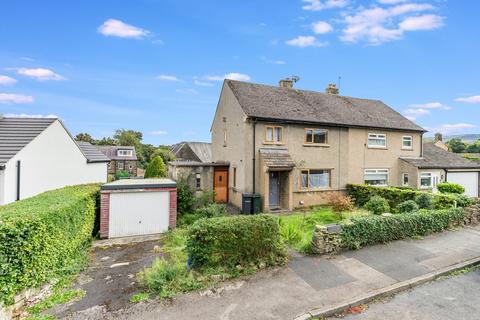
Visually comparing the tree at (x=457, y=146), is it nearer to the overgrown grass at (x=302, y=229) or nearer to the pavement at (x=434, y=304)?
the overgrown grass at (x=302, y=229)

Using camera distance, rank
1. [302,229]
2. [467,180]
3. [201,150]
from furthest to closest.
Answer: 1. [201,150]
2. [467,180]
3. [302,229]

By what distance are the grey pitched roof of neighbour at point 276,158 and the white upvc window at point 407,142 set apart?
34.6 feet

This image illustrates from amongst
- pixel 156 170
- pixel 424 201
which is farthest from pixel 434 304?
pixel 156 170

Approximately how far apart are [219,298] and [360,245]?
541cm

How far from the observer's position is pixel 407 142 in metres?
19.4

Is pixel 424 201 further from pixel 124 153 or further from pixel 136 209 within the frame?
pixel 124 153

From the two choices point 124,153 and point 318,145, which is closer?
point 318,145

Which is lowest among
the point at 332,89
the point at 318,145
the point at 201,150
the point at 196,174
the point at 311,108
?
the point at 196,174

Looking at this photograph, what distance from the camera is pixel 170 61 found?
16391mm

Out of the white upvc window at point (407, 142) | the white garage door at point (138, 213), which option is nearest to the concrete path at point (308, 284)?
the white garage door at point (138, 213)

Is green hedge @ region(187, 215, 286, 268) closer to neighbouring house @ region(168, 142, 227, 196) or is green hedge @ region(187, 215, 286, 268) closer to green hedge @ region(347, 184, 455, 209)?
neighbouring house @ region(168, 142, 227, 196)

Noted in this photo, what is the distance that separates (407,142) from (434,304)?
17.3 meters

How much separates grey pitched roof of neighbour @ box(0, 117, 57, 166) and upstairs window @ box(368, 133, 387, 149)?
20099 mm

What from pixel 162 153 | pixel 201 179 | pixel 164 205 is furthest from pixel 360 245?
pixel 162 153
